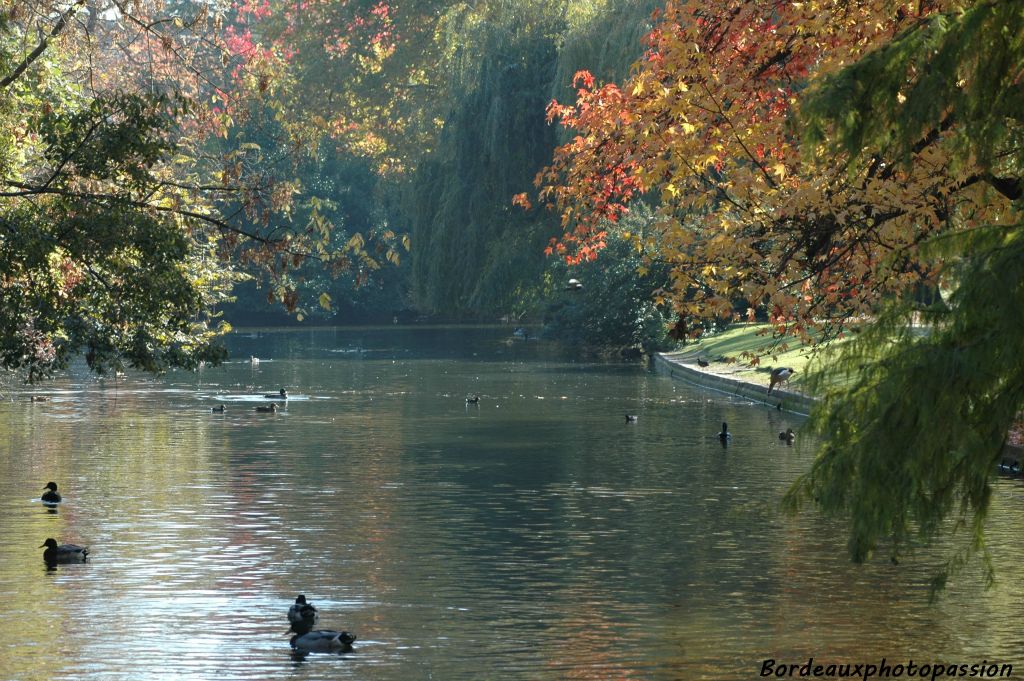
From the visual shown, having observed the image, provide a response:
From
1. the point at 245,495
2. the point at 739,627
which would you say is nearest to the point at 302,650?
the point at 739,627

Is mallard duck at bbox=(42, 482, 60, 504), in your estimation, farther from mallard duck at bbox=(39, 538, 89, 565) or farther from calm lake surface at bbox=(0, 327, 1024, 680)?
mallard duck at bbox=(39, 538, 89, 565)

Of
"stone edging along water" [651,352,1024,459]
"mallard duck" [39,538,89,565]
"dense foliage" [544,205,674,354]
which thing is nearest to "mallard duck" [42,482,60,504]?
"mallard duck" [39,538,89,565]

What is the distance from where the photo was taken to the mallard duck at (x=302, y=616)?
14.1 m

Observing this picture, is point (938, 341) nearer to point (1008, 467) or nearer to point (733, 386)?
point (1008, 467)

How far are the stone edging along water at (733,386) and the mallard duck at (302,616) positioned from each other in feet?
61.1

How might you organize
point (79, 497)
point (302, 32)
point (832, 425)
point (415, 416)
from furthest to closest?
1. point (302, 32)
2. point (415, 416)
3. point (79, 497)
4. point (832, 425)

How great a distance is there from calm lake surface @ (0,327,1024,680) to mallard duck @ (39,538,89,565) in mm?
169

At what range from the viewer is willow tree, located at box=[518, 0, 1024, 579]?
8484 millimetres

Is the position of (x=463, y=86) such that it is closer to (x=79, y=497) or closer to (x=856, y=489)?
(x=79, y=497)

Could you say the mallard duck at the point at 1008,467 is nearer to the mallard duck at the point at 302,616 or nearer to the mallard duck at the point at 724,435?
the mallard duck at the point at 724,435

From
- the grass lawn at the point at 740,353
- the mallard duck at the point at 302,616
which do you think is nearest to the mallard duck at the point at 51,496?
the mallard duck at the point at 302,616

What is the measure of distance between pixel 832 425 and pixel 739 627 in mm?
5272

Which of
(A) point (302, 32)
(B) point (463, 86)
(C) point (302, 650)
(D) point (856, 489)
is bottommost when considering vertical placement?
(C) point (302, 650)

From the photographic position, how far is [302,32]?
309 feet
